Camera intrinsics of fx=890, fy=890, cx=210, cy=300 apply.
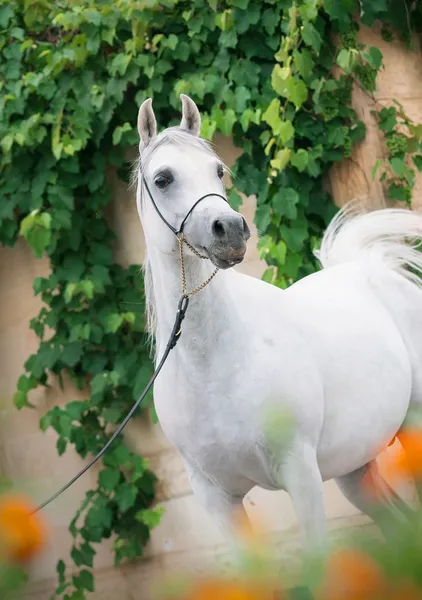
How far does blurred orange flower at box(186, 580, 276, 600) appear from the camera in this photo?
567 mm

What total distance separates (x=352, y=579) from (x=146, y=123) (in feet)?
6.43

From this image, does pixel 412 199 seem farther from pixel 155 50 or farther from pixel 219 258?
pixel 219 258

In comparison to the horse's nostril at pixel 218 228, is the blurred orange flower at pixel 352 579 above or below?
below

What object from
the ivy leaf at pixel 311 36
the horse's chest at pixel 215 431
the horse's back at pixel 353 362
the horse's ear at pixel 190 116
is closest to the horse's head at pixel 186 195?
the horse's ear at pixel 190 116

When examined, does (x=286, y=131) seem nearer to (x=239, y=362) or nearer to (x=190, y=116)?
(x=190, y=116)

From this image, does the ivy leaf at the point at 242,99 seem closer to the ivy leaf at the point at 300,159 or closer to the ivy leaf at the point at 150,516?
the ivy leaf at the point at 300,159

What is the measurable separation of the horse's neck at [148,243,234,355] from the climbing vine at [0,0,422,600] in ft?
5.18

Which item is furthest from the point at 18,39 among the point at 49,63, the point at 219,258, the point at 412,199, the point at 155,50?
the point at 219,258

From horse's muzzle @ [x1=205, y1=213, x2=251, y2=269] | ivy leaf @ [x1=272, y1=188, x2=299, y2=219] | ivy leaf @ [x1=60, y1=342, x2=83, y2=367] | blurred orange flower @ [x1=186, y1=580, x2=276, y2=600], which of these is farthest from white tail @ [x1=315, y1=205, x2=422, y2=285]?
blurred orange flower @ [x1=186, y1=580, x2=276, y2=600]

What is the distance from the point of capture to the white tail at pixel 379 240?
10.3ft

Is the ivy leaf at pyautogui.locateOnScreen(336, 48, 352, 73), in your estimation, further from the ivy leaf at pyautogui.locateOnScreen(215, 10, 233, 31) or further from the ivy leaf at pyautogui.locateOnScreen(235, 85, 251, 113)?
the ivy leaf at pyautogui.locateOnScreen(215, 10, 233, 31)

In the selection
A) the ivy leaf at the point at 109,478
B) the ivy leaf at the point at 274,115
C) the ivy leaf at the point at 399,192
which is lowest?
the ivy leaf at the point at 109,478

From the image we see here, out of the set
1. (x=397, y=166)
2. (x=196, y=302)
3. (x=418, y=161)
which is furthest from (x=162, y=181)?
(x=418, y=161)

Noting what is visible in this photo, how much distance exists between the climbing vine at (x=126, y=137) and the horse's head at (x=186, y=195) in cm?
156
